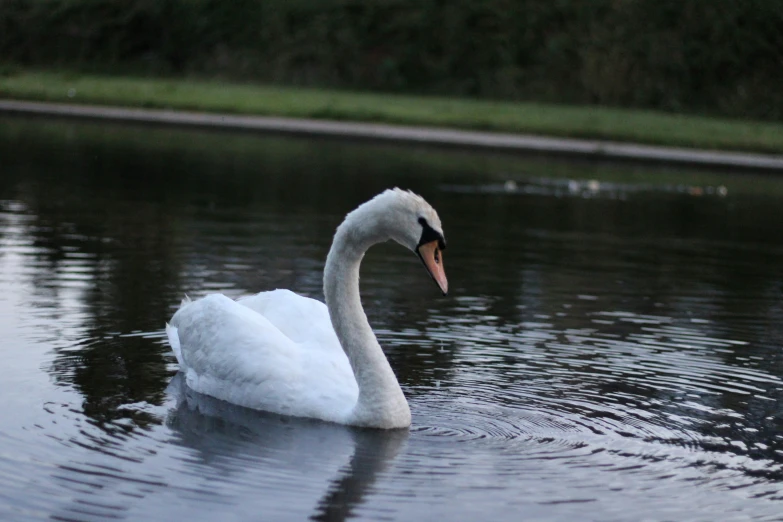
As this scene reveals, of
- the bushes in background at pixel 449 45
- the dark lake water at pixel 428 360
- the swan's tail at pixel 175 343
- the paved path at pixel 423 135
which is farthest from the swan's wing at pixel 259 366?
the bushes in background at pixel 449 45

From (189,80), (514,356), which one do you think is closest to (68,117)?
(189,80)

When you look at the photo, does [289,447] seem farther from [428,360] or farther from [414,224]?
[428,360]

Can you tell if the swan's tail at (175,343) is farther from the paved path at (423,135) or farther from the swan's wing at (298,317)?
the paved path at (423,135)

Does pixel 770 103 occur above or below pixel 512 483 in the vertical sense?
above

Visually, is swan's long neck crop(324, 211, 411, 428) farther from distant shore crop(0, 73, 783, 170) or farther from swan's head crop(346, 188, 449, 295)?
distant shore crop(0, 73, 783, 170)

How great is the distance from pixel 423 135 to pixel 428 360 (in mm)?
17615

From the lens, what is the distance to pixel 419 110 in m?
30.7

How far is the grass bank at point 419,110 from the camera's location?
91.7 ft

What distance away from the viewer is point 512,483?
21.3 feet

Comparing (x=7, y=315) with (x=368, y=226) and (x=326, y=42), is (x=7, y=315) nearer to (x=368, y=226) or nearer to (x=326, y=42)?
(x=368, y=226)

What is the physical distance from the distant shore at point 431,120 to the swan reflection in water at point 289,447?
18.8m

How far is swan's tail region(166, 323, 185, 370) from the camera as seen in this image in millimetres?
8398

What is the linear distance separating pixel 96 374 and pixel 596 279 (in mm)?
5835

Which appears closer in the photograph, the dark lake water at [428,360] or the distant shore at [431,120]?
the dark lake water at [428,360]
